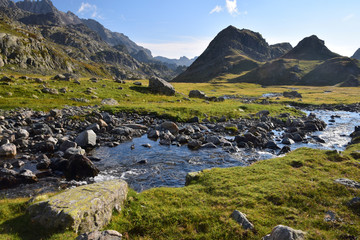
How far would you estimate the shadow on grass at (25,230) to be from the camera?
8.23 metres

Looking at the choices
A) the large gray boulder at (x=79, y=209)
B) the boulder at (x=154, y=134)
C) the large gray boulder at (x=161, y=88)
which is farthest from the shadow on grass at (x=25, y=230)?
the large gray boulder at (x=161, y=88)

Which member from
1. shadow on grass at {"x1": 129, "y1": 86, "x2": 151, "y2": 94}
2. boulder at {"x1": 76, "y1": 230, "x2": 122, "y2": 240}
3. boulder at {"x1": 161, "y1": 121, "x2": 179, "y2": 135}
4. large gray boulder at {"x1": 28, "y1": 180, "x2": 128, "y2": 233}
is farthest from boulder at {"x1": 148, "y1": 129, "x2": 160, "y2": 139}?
shadow on grass at {"x1": 129, "y1": 86, "x2": 151, "y2": 94}

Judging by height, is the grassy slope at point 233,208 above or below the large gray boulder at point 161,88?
below

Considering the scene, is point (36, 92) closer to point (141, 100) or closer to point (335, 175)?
point (141, 100)

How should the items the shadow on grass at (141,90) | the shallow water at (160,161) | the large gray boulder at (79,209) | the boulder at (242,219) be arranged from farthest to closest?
the shadow on grass at (141,90) < the shallow water at (160,161) < the boulder at (242,219) < the large gray boulder at (79,209)

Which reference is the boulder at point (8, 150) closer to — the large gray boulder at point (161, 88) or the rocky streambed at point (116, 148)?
the rocky streambed at point (116, 148)

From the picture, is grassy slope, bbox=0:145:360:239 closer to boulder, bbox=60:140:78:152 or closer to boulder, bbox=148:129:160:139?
boulder, bbox=60:140:78:152

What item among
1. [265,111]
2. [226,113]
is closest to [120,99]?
[226,113]

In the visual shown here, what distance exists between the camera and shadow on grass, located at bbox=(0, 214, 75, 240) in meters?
8.23

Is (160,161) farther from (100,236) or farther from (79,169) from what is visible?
(100,236)

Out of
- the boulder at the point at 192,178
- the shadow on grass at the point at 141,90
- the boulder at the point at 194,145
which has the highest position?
the shadow on grass at the point at 141,90

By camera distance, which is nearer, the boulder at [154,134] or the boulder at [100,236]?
the boulder at [100,236]

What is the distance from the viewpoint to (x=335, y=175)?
48.3 feet

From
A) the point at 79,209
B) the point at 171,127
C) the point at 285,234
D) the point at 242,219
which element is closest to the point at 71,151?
the point at 79,209
